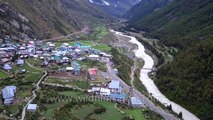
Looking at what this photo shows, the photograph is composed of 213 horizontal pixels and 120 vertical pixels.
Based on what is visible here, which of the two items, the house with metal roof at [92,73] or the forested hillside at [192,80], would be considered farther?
the forested hillside at [192,80]

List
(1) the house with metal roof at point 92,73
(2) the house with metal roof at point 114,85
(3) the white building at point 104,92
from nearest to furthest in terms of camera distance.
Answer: (3) the white building at point 104,92 < (2) the house with metal roof at point 114,85 < (1) the house with metal roof at point 92,73

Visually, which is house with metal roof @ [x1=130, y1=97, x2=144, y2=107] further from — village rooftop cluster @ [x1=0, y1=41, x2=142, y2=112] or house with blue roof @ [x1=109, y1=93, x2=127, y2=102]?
house with blue roof @ [x1=109, y1=93, x2=127, y2=102]

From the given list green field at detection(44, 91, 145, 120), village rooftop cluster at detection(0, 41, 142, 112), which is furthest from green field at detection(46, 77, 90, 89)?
green field at detection(44, 91, 145, 120)

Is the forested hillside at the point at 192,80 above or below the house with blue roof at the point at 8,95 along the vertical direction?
above

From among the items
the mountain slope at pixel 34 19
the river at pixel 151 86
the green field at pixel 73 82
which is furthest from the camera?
the mountain slope at pixel 34 19

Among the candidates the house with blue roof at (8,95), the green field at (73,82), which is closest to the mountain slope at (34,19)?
the green field at (73,82)

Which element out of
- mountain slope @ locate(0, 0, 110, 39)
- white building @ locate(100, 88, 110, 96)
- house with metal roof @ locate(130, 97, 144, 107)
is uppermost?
A: mountain slope @ locate(0, 0, 110, 39)

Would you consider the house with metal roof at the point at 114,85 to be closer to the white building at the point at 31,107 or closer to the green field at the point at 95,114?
the green field at the point at 95,114

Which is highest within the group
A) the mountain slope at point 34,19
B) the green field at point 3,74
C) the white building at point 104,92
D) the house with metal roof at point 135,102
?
the mountain slope at point 34,19

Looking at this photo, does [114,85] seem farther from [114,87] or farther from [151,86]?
[151,86]
